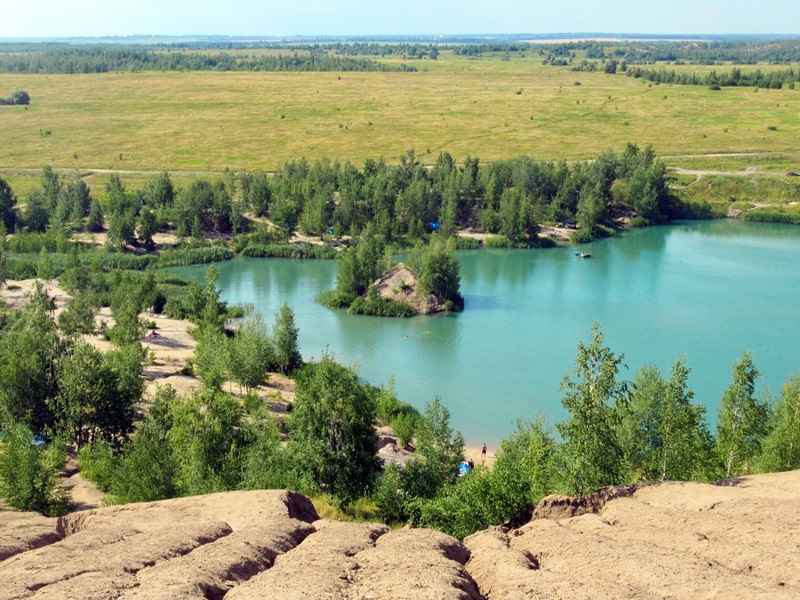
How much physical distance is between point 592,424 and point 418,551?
6570 millimetres

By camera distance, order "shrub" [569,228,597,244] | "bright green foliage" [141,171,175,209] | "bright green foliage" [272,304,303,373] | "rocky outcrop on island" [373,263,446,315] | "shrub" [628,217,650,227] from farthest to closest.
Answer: "shrub" [628,217,650,227]
"bright green foliage" [141,171,175,209]
"shrub" [569,228,597,244]
"rocky outcrop on island" [373,263,446,315]
"bright green foliage" [272,304,303,373]

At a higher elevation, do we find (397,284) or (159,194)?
(159,194)

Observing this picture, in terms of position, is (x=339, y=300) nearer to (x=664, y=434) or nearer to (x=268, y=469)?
(x=268, y=469)

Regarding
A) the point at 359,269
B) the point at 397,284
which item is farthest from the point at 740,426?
the point at 359,269

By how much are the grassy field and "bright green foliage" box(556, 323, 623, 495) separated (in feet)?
277

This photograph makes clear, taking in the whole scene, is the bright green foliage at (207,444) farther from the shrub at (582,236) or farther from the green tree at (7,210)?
the green tree at (7,210)

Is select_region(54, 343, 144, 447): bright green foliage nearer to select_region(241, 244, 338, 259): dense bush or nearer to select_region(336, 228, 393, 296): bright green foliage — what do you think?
select_region(336, 228, 393, 296): bright green foliage

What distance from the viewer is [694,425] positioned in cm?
2519

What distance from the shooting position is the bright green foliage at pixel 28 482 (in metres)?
23.9

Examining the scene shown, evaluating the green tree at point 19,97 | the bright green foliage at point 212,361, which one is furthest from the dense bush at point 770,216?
the green tree at point 19,97

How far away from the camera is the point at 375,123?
124 meters

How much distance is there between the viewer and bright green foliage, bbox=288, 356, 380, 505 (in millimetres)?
24906

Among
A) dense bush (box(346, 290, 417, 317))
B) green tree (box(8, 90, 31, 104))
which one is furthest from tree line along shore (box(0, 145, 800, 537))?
green tree (box(8, 90, 31, 104))

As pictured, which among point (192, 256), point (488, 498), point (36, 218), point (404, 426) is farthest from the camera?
point (36, 218)
